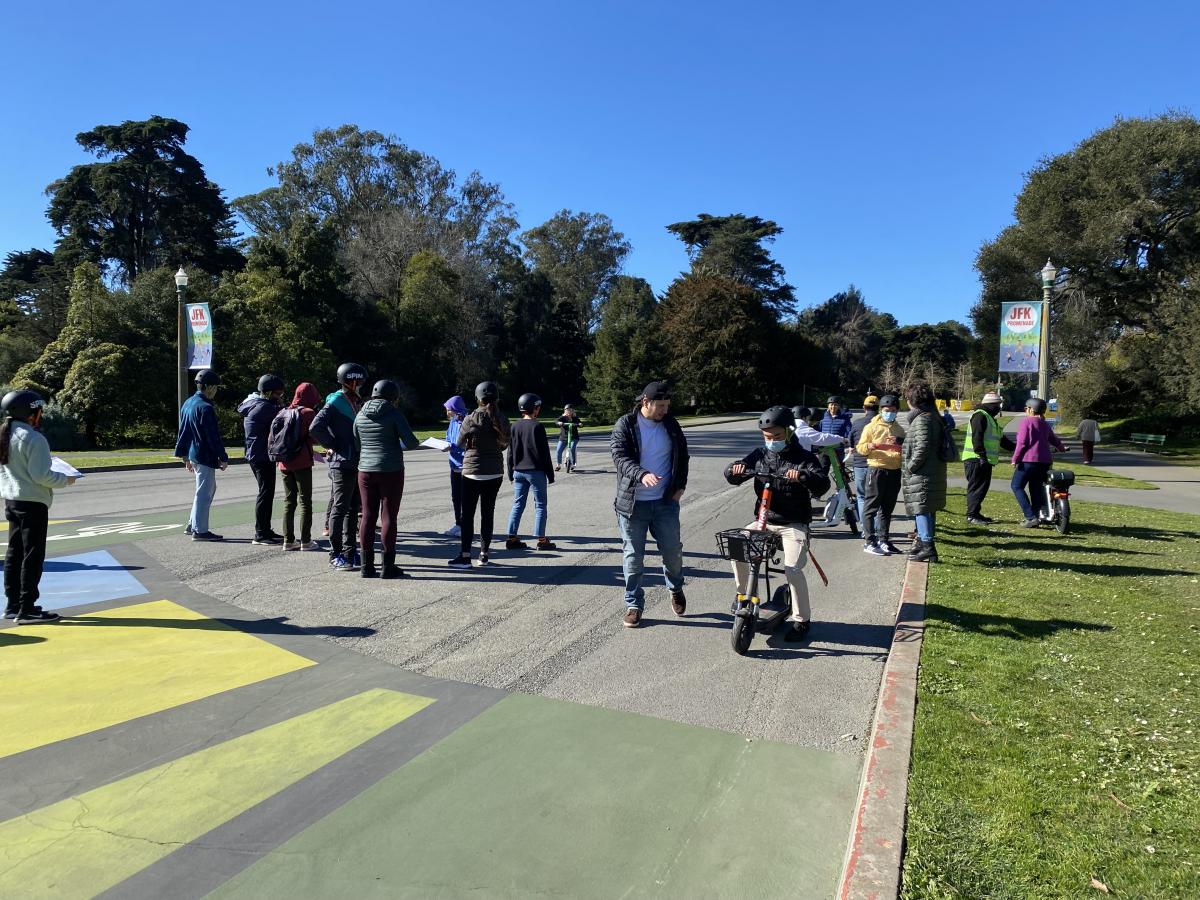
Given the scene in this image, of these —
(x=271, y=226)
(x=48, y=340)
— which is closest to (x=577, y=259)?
(x=271, y=226)

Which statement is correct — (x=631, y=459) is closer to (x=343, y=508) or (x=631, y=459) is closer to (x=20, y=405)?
(x=343, y=508)

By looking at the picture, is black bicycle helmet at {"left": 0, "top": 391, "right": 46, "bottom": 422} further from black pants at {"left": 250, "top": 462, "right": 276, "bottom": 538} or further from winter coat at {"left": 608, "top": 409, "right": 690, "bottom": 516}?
winter coat at {"left": 608, "top": 409, "right": 690, "bottom": 516}

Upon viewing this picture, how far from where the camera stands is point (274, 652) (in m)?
5.14

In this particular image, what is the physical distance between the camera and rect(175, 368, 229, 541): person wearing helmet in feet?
28.3

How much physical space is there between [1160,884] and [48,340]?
43082 mm

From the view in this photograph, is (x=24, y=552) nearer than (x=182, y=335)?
Yes

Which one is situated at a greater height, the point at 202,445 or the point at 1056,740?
the point at 202,445

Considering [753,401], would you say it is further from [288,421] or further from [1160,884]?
[1160,884]

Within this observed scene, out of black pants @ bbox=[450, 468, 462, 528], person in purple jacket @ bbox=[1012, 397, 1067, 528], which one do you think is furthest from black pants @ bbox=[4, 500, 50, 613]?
person in purple jacket @ bbox=[1012, 397, 1067, 528]

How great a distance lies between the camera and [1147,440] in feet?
92.4

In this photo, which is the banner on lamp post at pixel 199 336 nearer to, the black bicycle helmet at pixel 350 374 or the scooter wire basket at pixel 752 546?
the black bicycle helmet at pixel 350 374

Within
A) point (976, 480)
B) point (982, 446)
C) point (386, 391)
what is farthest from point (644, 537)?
point (976, 480)

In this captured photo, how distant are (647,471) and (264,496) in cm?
535

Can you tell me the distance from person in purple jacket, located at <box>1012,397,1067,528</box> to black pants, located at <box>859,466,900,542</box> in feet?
9.04
